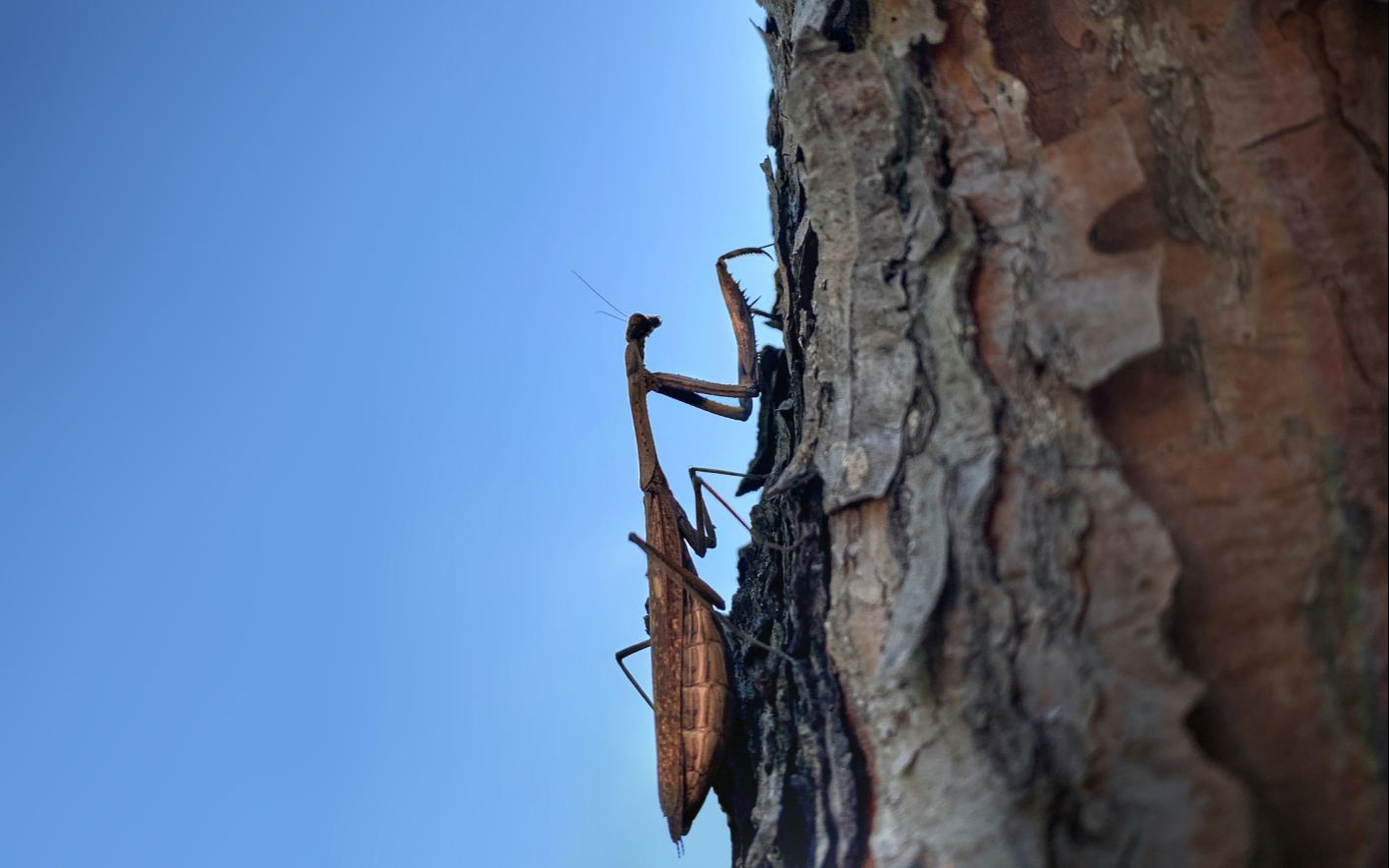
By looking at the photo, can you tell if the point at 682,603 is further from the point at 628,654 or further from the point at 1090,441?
the point at 1090,441

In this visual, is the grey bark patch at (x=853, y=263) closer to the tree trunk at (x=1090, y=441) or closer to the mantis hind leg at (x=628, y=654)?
the tree trunk at (x=1090, y=441)

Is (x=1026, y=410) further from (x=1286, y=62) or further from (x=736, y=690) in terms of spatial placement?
(x=736, y=690)

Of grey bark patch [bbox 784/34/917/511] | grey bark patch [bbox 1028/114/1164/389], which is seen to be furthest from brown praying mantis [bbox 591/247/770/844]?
grey bark patch [bbox 1028/114/1164/389]

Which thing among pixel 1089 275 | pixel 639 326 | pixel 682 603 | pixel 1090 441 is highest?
pixel 639 326

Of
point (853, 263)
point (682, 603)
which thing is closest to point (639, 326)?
point (682, 603)

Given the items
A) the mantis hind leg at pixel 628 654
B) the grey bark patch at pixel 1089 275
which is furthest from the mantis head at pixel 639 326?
the grey bark patch at pixel 1089 275

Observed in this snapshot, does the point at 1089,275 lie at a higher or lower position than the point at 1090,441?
higher

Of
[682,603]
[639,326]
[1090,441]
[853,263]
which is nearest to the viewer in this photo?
[1090,441]
